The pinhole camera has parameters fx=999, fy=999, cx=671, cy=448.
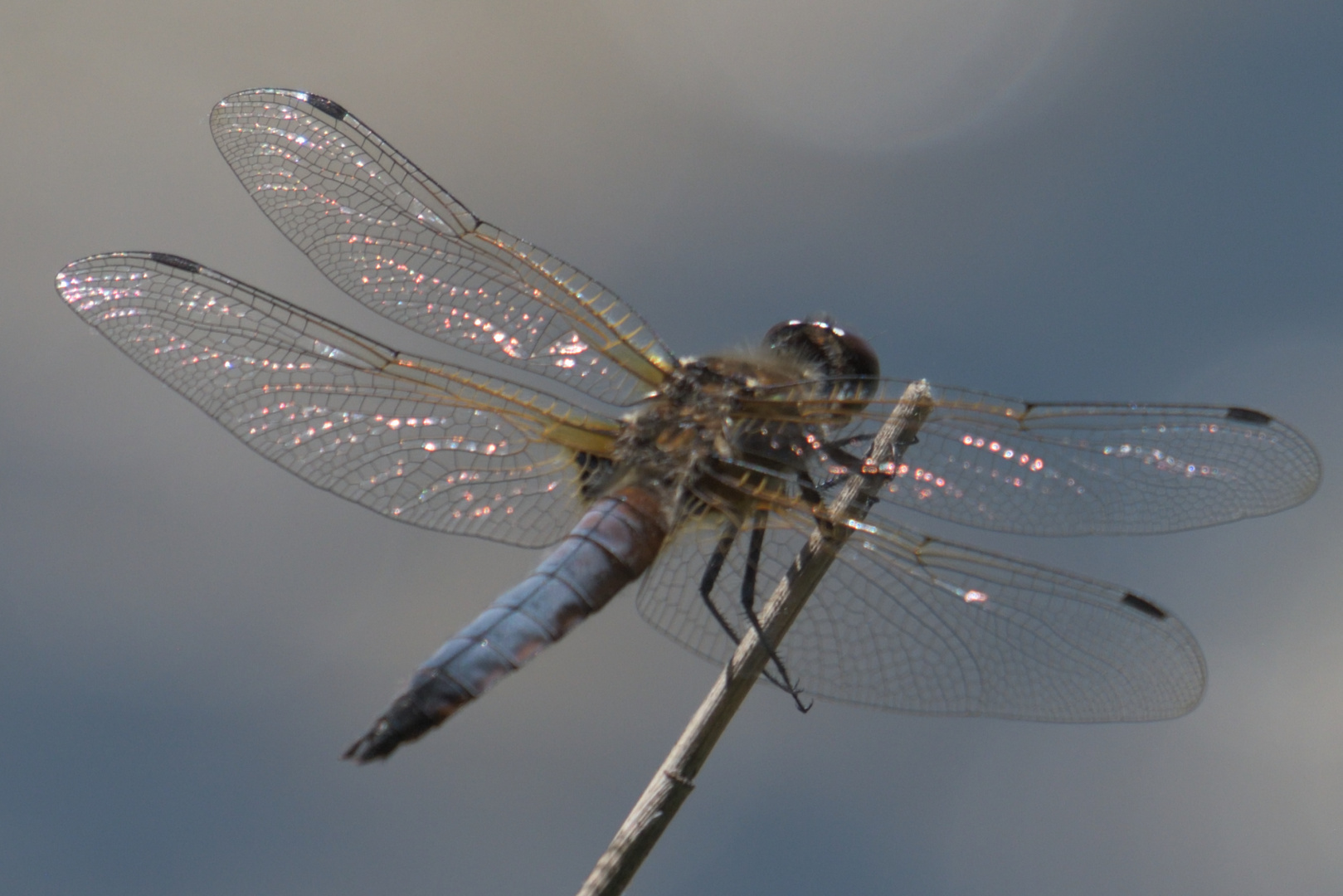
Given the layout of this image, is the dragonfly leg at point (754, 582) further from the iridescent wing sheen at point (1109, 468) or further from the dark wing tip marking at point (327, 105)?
the dark wing tip marking at point (327, 105)

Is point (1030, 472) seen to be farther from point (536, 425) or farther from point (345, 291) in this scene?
point (345, 291)

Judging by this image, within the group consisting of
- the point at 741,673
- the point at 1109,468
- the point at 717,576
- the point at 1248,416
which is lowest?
the point at 741,673

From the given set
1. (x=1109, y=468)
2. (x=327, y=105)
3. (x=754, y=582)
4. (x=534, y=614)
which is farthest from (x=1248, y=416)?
(x=327, y=105)

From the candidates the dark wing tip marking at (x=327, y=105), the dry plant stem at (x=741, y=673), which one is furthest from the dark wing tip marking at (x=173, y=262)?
the dry plant stem at (x=741, y=673)

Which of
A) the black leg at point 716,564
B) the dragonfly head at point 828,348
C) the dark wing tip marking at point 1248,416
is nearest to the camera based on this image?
the dark wing tip marking at point 1248,416

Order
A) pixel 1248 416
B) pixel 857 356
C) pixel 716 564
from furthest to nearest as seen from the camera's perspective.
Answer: pixel 857 356 < pixel 716 564 < pixel 1248 416

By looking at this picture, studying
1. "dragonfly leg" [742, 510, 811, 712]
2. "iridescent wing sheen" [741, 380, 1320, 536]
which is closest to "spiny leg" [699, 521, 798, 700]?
"dragonfly leg" [742, 510, 811, 712]

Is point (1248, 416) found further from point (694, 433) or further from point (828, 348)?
point (694, 433)
